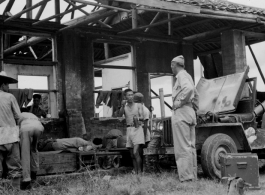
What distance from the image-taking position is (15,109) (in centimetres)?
738

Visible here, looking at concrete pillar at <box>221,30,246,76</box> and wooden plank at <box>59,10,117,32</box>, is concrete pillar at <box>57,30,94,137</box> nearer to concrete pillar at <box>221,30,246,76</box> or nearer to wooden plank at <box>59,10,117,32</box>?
wooden plank at <box>59,10,117,32</box>

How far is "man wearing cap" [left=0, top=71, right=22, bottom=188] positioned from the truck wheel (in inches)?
138

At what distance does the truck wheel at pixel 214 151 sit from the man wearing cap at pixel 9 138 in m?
3.51

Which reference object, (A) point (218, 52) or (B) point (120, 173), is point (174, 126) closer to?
(B) point (120, 173)

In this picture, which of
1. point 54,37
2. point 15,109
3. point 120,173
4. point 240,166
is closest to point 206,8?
point 54,37

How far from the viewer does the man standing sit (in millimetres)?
9938

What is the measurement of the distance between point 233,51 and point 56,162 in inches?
291

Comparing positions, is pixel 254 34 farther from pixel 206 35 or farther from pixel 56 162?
pixel 56 162

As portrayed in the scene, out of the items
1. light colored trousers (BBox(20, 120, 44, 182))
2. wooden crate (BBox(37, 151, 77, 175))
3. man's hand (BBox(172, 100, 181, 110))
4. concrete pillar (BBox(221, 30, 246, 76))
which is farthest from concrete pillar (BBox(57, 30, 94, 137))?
man's hand (BBox(172, 100, 181, 110))

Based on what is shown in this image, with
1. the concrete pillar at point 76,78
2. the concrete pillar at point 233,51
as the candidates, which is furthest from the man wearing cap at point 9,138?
the concrete pillar at point 233,51

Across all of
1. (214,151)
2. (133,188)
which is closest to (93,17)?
(214,151)

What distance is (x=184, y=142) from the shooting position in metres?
7.99

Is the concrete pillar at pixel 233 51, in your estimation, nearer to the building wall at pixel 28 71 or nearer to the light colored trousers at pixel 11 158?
the building wall at pixel 28 71

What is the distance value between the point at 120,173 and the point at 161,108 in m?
4.40
